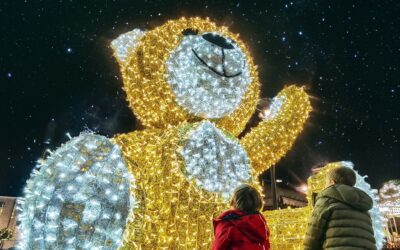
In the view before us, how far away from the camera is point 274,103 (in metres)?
4.32

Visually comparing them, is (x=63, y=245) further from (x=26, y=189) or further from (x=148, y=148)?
(x=148, y=148)

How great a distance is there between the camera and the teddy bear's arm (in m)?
3.94

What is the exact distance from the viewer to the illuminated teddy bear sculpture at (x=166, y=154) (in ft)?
6.93

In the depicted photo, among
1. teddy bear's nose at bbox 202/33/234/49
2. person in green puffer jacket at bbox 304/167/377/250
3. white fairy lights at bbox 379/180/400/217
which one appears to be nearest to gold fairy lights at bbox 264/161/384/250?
person in green puffer jacket at bbox 304/167/377/250

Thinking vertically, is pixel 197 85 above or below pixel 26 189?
above

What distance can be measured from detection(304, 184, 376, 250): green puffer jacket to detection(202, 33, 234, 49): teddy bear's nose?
6.58ft

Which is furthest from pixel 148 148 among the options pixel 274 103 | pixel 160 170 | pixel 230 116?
pixel 274 103

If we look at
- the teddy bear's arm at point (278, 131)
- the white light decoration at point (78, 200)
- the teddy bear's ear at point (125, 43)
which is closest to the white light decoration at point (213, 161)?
the teddy bear's arm at point (278, 131)

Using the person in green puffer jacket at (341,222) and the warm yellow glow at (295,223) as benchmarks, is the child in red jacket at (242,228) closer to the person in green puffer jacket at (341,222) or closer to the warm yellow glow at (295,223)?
the person in green puffer jacket at (341,222)

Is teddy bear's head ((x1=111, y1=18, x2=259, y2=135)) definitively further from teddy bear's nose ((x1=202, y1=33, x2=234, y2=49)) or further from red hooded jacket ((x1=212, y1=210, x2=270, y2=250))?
red hooded jacket ((x1=212, y1=210, x2=270, y2=250))

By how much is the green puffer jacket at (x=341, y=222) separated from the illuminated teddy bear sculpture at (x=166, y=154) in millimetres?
1048

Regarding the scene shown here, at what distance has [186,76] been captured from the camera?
341cm

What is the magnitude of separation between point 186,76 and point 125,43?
1.10 metres

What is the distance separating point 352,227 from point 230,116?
1983mm
